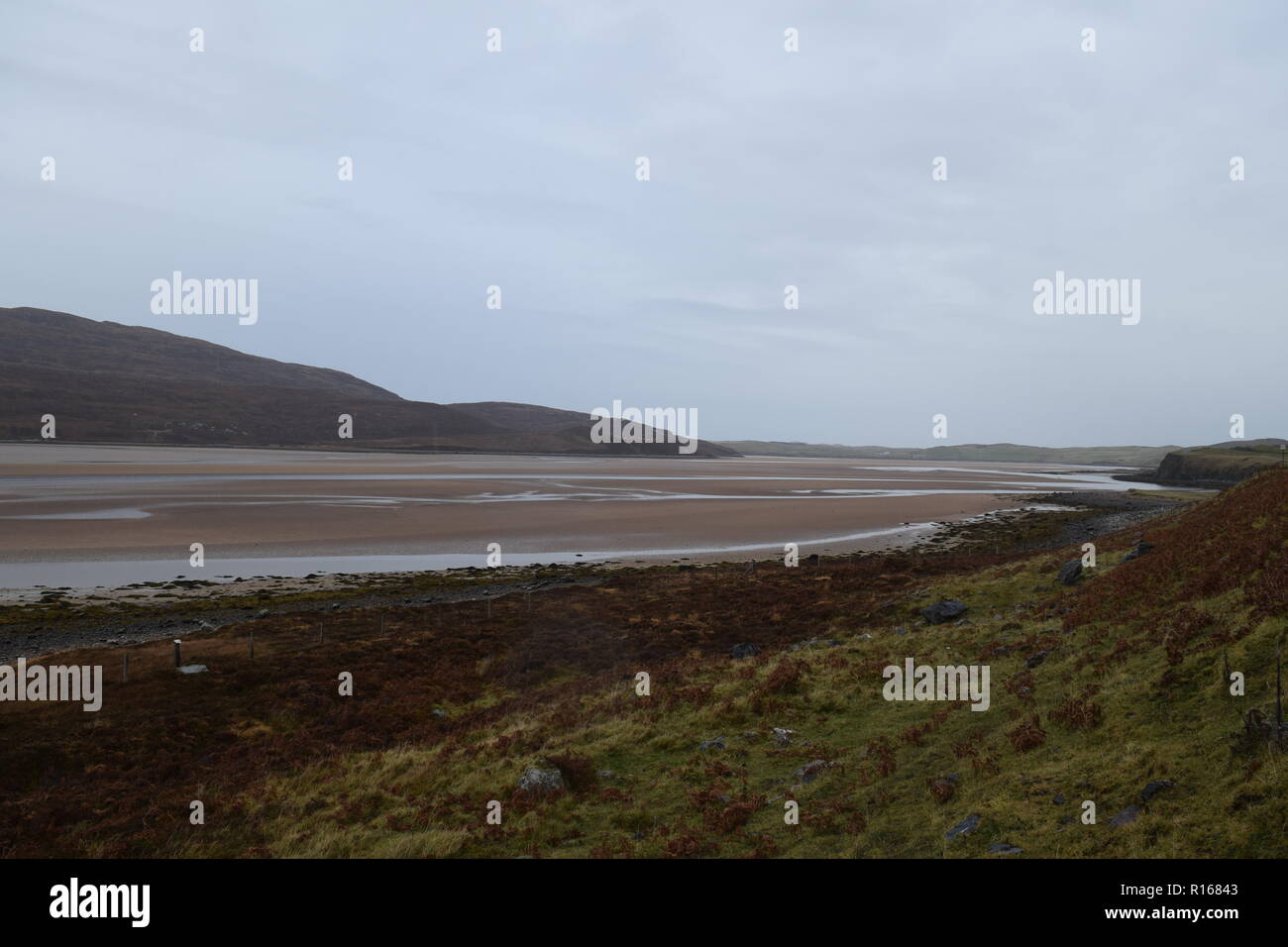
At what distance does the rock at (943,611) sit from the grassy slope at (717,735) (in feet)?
1.68

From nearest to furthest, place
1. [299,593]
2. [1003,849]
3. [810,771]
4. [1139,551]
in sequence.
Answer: [1003,849], [810,771], [1139,551], [299,593]

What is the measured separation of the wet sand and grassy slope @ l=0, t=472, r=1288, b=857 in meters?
19.7

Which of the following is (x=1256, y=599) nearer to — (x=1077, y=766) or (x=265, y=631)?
(x=1077, y=766)

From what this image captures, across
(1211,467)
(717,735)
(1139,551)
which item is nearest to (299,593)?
(717,735)

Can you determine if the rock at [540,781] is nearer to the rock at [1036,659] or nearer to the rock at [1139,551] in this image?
the rock at [1036,659]

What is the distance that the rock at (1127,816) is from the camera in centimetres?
721

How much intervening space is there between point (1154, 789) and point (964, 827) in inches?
85.6

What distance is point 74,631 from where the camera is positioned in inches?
963

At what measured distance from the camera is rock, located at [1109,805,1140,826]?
721cm

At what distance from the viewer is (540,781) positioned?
12.4m

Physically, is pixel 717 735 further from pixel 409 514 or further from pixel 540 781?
pixel 409 514

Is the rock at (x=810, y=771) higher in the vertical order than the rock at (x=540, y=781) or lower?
higher

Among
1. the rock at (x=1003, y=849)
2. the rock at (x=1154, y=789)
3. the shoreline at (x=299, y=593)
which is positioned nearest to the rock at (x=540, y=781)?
the rock at (x=1003, y=849)
